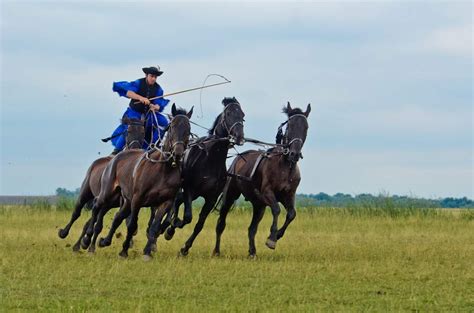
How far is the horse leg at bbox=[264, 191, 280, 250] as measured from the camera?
16.2m

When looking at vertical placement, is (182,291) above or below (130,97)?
below

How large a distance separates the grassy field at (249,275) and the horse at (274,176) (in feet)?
2.14

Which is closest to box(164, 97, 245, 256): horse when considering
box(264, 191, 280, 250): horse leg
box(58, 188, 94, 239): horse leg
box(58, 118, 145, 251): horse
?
box(264, 191, 280, 250): horse leg

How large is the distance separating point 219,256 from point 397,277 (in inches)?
165

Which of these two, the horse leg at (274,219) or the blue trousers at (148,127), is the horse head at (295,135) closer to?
the horse leg at (274,219)

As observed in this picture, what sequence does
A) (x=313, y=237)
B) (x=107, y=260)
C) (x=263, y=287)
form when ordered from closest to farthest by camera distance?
(x=263, y=287)
(x=107, y=260)
(x=313, y=237)

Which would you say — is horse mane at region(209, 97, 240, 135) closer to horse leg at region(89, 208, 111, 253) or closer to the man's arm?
the man's arm

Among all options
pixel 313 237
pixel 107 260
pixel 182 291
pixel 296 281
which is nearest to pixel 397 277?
pixel 296 281

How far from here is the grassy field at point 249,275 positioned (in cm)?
1094

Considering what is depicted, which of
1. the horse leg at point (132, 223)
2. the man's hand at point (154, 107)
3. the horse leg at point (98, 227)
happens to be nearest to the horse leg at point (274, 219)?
the horse leg at point (132, 223)

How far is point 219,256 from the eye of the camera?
17.0 meters

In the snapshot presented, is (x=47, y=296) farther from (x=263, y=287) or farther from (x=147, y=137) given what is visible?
(x=147, y=137)

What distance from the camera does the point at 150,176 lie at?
15438 millimetres

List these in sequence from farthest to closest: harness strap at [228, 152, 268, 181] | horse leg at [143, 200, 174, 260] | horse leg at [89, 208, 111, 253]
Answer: harness strap at [228, 152, 268, 181], horse leg at [89, 208, 111, 253], horse leg at [143, 200, 174, 260]
